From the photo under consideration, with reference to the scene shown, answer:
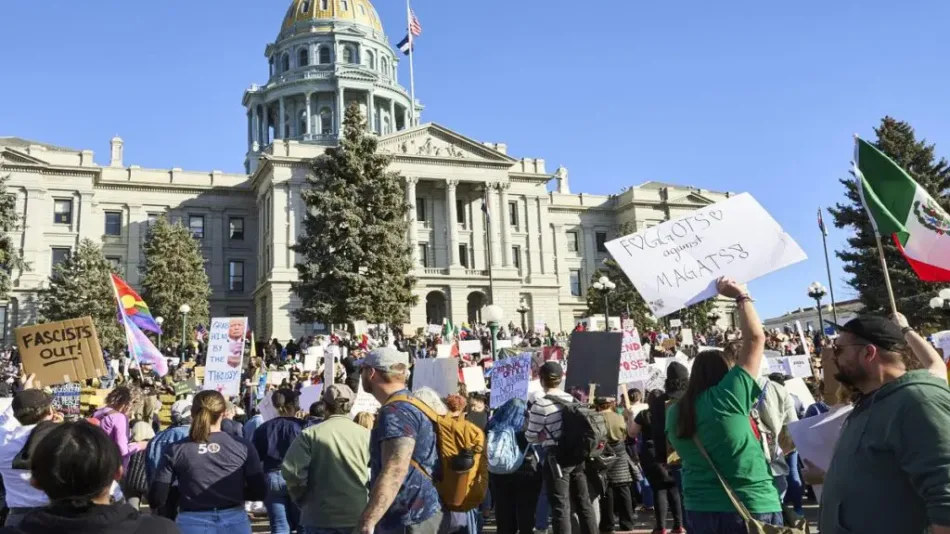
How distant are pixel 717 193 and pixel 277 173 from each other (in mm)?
38679

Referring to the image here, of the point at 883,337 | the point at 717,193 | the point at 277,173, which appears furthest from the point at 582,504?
the point at 717,193

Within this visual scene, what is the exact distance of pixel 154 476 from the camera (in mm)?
5199

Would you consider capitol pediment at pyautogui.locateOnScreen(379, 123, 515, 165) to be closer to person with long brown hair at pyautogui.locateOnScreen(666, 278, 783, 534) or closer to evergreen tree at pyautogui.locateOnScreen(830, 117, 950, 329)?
evergreen tree at pyautogui.locateOnScreen(830, 117, 950, 329)

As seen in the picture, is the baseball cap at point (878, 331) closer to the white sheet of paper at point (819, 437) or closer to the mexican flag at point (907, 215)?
the white sheet of paper at point (819, 437)

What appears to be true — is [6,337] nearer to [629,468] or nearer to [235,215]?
[235,215]

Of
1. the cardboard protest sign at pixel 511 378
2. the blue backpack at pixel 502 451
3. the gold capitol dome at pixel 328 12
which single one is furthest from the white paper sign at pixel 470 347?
the gold capitol dome at pixel 328 12

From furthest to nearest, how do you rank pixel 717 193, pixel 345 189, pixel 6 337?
pixel 717 193
pixel 6 337
pixel 345 189

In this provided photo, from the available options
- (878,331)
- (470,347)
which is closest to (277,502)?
(878,331)

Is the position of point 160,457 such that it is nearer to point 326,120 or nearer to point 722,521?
point 722,521

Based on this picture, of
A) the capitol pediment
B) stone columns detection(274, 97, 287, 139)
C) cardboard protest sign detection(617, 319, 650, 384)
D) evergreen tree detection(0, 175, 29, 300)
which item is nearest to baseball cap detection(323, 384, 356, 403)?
cardboard protest sign detection(617, 319, 650, 384)

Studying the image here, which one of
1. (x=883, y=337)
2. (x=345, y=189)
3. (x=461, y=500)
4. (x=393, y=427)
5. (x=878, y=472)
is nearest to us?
(x=878, y=472)

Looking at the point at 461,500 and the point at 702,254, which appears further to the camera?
the point at 702,254

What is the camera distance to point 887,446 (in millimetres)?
2713

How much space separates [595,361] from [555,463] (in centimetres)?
224
